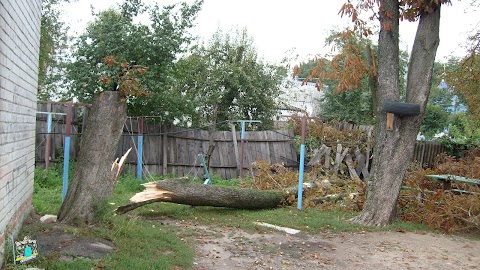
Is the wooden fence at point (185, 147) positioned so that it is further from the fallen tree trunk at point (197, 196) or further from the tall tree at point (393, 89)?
the tall tree at point (393, 89)

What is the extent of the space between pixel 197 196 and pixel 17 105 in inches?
162

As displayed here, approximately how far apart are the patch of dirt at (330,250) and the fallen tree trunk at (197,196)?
616 millimetres

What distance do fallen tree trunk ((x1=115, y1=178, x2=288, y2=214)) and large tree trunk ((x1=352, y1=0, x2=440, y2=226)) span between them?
2079mm

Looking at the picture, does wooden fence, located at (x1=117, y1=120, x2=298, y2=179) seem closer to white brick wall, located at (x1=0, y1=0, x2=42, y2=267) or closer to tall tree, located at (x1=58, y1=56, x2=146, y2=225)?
white brick wall, located at (x1=0, y1=0, x2=42, y2=267)

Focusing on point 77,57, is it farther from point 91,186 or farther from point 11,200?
point 11,200

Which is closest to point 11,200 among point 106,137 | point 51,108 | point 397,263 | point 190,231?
point 106,137

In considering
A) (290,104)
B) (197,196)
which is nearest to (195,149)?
(197,196)

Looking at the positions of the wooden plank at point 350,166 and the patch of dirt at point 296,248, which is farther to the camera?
the wooden plank at point 350,166

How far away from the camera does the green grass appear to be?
541 centimetres

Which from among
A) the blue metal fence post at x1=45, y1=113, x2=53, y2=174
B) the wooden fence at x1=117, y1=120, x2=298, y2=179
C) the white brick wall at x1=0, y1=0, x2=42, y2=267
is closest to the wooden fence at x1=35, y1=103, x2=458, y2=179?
the wooden fence at x1=117, y1=120, x2=298, y2=179

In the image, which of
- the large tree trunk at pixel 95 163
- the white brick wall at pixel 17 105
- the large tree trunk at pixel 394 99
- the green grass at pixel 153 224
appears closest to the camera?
the white brick wall at pixel 17 105

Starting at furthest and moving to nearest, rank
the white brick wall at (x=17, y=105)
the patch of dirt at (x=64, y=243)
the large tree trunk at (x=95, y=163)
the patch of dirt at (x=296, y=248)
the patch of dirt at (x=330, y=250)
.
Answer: the large tree trunk at (x=95, y=163)
the patch of dirt at (x=330, y=250)
the patch of dirt at (x=296, y=248)
the patch of dirt at (x=64, y=243)
the white brick wall at (x=17, y=105)

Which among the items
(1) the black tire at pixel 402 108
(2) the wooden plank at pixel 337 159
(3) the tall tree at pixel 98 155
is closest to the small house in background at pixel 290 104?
(2) the wooden plank at pixel 337 159

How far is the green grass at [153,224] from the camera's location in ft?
17.7
